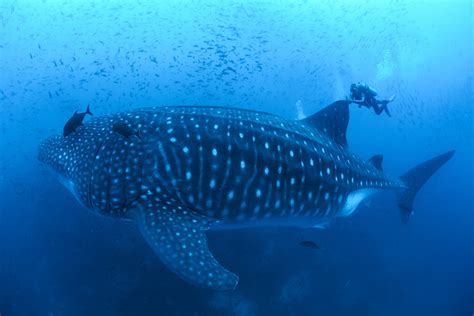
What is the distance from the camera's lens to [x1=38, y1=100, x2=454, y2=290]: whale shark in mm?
4078

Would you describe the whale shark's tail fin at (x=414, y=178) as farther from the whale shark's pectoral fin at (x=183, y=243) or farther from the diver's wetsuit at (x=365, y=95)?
the whale shark's pectoral fin at (x=183, y=243)

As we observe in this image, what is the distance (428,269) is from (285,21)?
61.9 metres

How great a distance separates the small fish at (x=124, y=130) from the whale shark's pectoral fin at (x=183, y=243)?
102 centimetres

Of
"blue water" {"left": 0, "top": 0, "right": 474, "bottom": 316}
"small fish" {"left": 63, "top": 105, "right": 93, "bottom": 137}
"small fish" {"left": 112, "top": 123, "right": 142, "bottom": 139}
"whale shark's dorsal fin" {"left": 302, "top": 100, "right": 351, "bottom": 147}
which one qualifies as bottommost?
"blue water" {"left": 0, "top": 0, "right": 474, "bottom": 316}

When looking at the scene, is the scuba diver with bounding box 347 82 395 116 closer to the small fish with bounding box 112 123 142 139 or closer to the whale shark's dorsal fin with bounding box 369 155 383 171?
the whale shark's dorsal fin with bounding box 369 155 383 171

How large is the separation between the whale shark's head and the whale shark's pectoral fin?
95 cm

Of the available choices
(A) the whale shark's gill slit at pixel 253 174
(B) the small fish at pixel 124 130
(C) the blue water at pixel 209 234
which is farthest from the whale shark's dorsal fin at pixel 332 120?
(C) the blue water at pixel 209 234

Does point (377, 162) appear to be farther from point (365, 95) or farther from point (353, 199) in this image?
point (365, 95)

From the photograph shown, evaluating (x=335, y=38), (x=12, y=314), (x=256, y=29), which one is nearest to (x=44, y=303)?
(x=12, y=314)

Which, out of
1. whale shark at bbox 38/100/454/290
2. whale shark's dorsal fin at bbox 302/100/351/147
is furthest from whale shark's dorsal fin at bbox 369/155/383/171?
whale shark at bbox 38/100/454/290

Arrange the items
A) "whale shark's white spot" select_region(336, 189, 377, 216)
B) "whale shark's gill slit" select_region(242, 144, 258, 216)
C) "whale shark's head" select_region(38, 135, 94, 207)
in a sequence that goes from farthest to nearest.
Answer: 1. "whale shark's white spot" select_region(336, 189, 377, 216)
2. "whale shark's gill slit" select_region(242, 144, 258, 216)
3. "whale shark's head" select_region(38, 135, 94, 207)

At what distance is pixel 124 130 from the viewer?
442 centimetres

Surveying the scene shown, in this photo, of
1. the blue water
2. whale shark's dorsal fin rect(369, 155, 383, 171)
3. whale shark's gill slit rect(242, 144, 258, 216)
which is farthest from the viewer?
the blue water

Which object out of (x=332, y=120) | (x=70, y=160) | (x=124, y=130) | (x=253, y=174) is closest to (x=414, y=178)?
(x=332, y=120)
